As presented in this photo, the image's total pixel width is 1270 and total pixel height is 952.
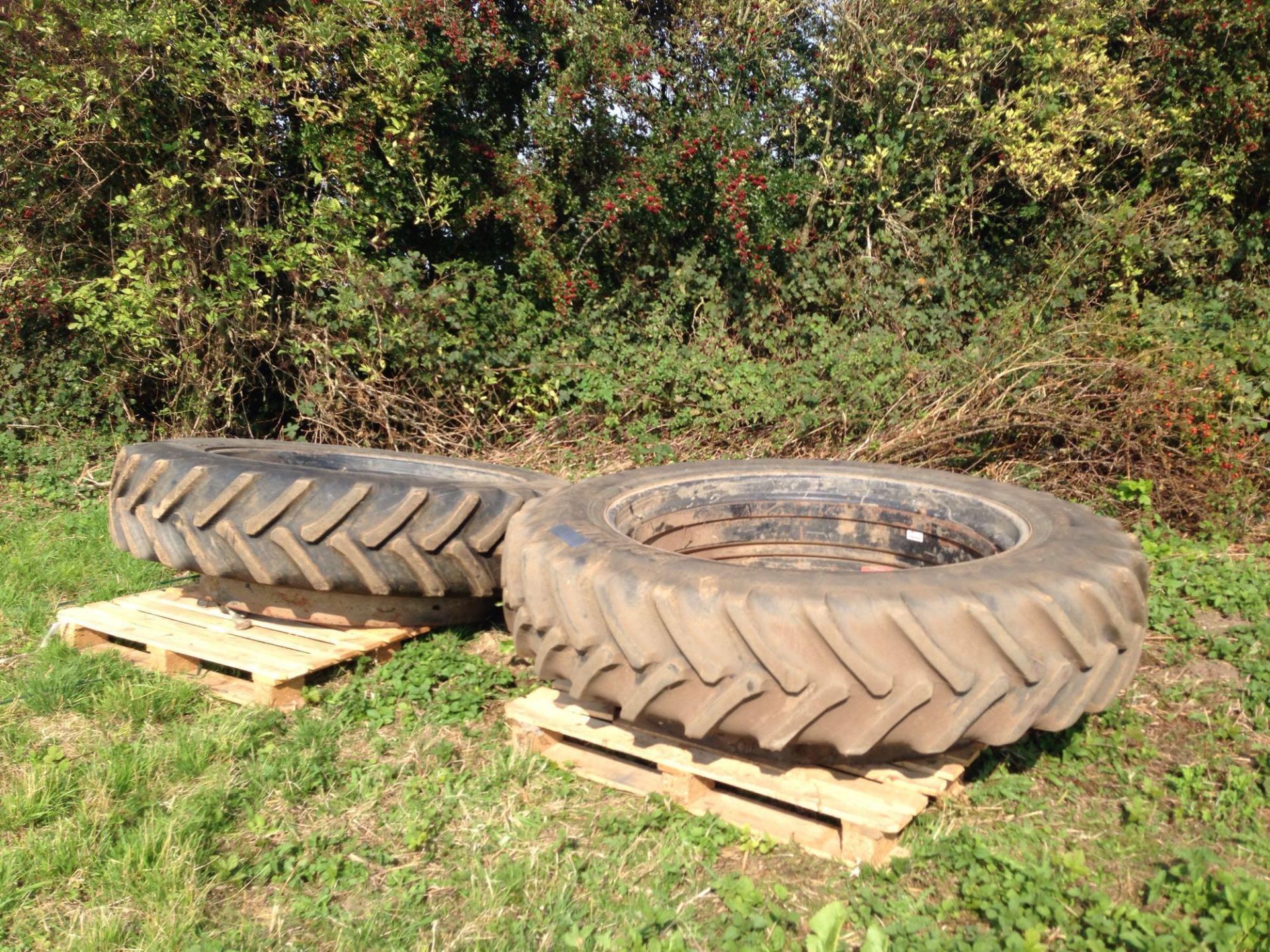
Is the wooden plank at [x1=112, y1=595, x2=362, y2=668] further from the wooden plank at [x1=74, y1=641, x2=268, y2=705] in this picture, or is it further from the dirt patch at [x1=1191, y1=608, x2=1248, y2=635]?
the dirt patch at [x1=1191, y1=608, x2=1248, y2=635]

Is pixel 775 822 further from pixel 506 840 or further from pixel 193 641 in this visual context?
pixel 193 641

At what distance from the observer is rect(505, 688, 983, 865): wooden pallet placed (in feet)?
7.11

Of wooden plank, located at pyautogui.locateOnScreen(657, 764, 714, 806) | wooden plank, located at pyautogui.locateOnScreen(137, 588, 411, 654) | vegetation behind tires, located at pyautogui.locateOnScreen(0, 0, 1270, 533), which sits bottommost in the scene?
wooden plank, located at pyautogui.locateOnScreen(657, 764, 714, 806)

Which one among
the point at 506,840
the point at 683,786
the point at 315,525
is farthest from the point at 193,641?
the point at 683,786

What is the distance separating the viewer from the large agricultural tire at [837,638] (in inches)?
78.1

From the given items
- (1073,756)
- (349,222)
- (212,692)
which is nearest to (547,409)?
(349,222)

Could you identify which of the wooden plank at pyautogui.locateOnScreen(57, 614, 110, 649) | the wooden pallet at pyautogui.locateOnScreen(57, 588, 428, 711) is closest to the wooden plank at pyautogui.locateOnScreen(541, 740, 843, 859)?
the wooden pallet at pyautogui.locateOnScreen(57, 588, 428, 711)

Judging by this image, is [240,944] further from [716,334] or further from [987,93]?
[987,93]

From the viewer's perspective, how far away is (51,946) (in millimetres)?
1906

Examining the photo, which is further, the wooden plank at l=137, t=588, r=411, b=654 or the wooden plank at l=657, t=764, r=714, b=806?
the wooden plank at l=137, t=588, r=411, b=654

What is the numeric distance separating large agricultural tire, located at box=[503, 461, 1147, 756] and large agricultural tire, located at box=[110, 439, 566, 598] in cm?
69

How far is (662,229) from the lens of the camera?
7.15 metres

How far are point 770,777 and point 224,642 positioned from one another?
2120mm

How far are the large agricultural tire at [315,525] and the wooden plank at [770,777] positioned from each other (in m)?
0.80
